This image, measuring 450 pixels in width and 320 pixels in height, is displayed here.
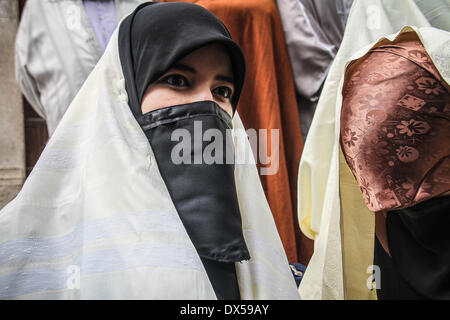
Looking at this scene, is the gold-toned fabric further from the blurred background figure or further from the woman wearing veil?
the blurred background figure

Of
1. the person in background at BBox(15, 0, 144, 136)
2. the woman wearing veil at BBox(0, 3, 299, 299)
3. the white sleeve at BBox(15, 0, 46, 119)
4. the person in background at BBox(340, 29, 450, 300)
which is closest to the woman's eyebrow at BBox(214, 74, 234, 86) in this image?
the woman wearing veil at BBox(0, 3, 299, 299)

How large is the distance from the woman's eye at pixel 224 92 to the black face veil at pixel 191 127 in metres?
0.06

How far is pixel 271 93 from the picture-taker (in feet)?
4.21

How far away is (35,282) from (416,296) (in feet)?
2.47

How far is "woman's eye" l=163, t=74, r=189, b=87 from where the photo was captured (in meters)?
0.70

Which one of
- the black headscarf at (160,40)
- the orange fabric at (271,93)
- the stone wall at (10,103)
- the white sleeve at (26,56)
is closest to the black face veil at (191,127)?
the black headscarf at (160,40)

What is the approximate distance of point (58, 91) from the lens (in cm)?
124

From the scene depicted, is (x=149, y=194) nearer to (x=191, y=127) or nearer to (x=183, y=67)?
(x=191, y=127)

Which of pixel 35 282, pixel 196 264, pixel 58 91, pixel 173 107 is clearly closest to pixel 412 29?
pixel 173 107

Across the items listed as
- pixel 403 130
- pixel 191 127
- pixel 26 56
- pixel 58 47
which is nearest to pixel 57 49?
pixel 58 47

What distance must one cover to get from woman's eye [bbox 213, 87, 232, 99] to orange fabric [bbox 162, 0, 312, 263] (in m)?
0.49

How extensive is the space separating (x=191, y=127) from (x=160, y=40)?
0.65 feet

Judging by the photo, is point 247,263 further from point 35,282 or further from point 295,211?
point 295,211

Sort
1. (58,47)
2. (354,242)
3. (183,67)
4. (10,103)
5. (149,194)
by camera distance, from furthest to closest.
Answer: (10,103)
(58,47)
(354,242)
(183,67)
(149,194)
